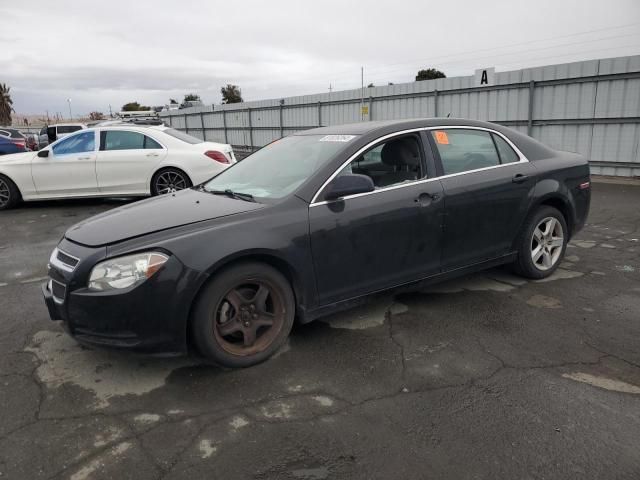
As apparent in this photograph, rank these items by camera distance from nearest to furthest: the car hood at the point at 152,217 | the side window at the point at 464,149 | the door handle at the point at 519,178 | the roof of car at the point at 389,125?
1. the car hood at the point at 152,217
2. the roof of car at the point at 389,125
3. the side window at the point at 464,149
4. the door handle at the point at 519,178

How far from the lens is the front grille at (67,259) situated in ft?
9.95

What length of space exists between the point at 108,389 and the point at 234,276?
3.35 ft

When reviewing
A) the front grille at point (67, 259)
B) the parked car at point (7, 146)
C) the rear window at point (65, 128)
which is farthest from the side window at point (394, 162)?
the rear window at point (65, 128)

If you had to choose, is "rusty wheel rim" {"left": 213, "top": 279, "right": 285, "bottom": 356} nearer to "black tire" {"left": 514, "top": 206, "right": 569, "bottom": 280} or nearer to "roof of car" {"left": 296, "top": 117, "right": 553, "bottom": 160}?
"roof of car" {"left": 296, "top": 117, "right": 553, "bottom": 160}

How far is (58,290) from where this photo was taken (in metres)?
3.13

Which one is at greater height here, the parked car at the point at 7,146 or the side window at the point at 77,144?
the side window at the point at 77,144

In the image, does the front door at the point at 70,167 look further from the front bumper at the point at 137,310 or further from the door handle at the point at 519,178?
the door handle at the point at 519,178

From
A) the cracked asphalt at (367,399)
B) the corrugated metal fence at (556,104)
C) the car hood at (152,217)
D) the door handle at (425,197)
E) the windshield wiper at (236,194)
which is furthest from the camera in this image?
the corrugated metal fence at (556,104)

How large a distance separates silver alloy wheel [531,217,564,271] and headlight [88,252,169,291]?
3387mm

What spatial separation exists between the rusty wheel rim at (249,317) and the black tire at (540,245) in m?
2.45

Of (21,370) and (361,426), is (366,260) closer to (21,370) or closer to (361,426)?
(361,426)

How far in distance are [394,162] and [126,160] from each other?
21.9 feet

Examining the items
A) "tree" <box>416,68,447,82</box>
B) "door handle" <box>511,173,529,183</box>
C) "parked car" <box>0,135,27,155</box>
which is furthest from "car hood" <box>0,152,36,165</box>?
"tree" <box>416,68,447,82</box>

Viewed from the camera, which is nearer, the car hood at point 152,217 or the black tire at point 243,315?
the black tire at point 243,315
